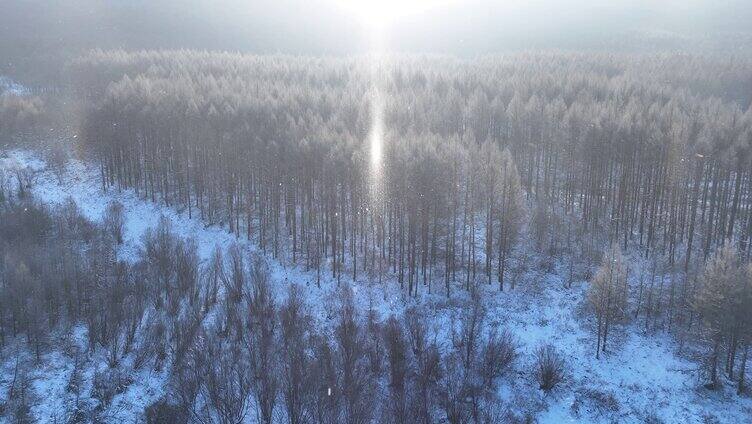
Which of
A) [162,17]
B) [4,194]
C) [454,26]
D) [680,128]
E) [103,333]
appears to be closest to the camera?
[103,333]

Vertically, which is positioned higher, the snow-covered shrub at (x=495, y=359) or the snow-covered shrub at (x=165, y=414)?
the snow-covered shrub at (x=495, y=359)

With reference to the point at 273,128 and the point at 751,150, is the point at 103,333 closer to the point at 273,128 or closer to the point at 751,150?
the point at 273,128

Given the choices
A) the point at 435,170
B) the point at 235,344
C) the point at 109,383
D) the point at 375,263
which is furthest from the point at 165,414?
the point at 435,170

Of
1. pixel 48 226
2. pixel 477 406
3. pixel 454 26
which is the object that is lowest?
pixel 477 406

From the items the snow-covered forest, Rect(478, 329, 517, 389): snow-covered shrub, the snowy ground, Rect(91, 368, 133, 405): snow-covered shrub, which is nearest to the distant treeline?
the snow-covered forest

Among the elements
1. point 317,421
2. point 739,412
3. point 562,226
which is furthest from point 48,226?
point 739,412

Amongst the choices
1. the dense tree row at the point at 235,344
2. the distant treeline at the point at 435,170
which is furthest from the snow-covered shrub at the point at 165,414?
the distant treeline at the point at 435,170

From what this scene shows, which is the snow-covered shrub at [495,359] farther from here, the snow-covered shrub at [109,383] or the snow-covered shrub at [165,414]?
the snow-covered shrub at [109,383]
